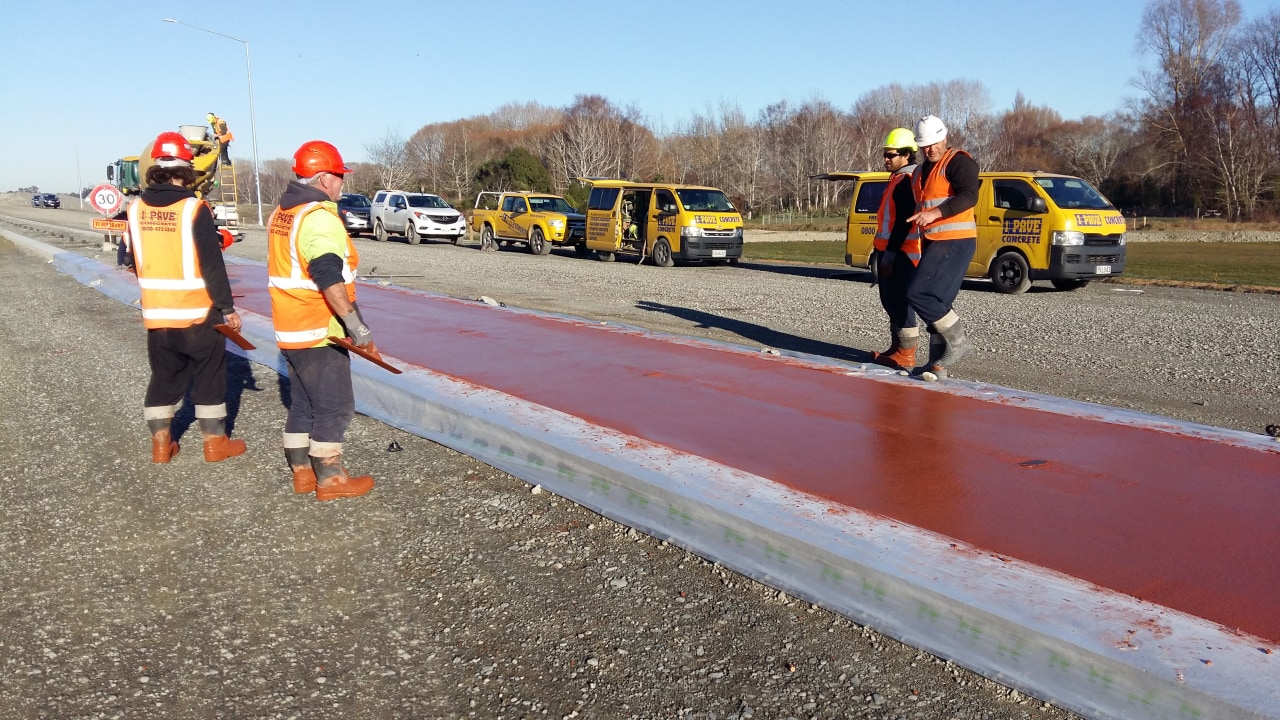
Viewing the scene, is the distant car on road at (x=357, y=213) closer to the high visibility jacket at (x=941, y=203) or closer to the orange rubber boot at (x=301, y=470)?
the high visibility jacket at (x=941, y=203)

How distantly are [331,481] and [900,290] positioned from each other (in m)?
4.51

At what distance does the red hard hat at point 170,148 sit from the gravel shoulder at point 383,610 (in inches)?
68.1

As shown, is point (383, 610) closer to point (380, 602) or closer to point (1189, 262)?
point (380, 602)

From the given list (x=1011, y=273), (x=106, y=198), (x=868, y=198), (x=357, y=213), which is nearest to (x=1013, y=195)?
(x=1011, y=273)

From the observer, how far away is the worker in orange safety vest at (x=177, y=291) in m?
5.45

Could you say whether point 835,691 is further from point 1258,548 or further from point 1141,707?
point 1258,548

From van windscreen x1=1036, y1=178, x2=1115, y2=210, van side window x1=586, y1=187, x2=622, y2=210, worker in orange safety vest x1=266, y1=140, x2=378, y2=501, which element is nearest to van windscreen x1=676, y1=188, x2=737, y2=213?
van side window x1=586, y1=187, x2=622, y2=210

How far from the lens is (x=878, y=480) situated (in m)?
4.60

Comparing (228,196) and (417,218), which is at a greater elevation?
(228,196)

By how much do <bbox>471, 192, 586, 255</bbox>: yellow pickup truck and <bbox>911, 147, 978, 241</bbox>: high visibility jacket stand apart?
19.3m

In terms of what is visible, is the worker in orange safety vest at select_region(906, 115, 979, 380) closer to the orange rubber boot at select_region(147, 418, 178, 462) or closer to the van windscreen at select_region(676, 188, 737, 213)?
the orange rubber boot at select_region(147, 418, 178, 462)

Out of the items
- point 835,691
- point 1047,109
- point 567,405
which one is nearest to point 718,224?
point 567,405

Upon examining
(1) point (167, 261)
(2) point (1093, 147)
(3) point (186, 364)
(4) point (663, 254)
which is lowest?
(4) point (663, 254)

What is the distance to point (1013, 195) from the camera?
1559 centimetres
